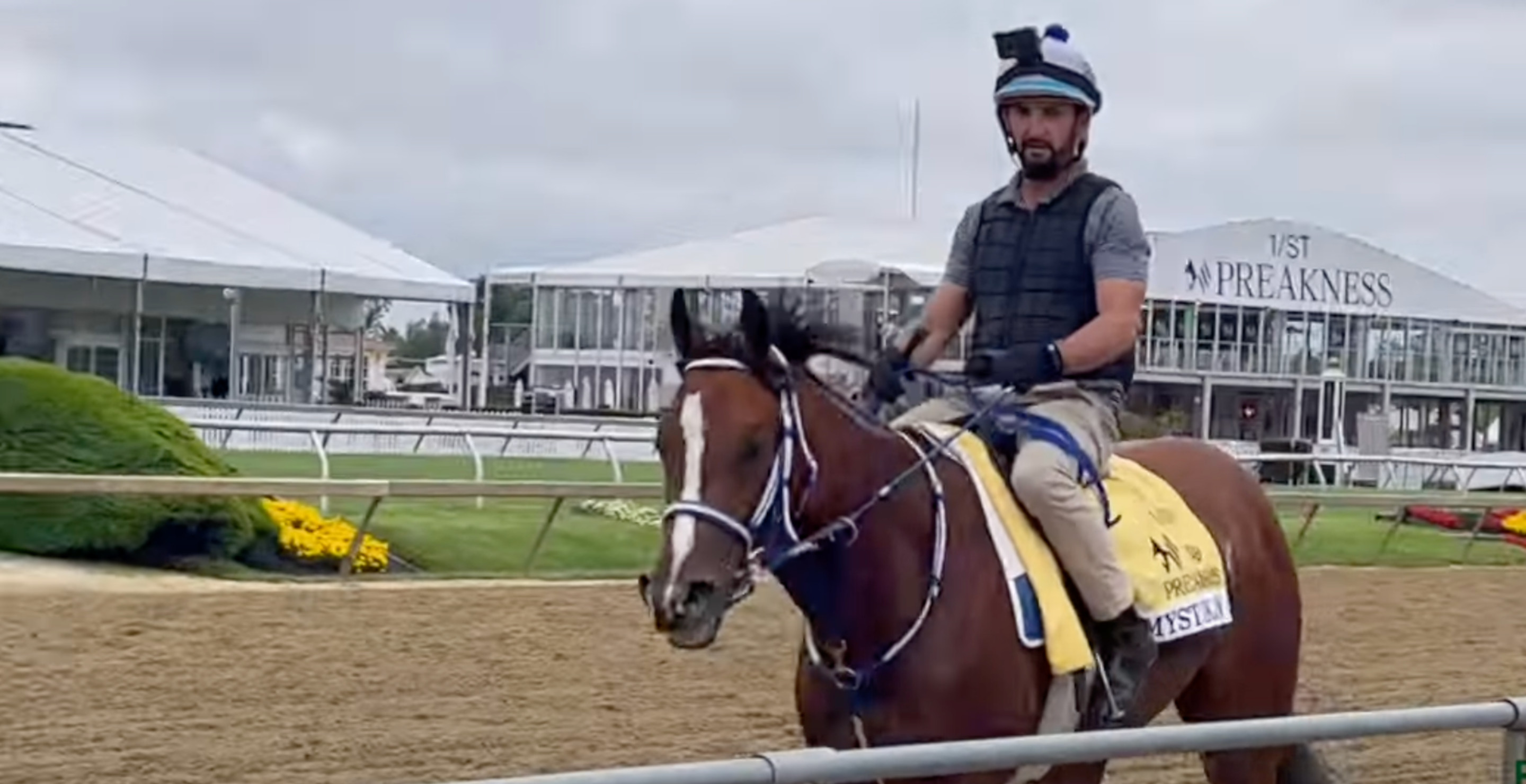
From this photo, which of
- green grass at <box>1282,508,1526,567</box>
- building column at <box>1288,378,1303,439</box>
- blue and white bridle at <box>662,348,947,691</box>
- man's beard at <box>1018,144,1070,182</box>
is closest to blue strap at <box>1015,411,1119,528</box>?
blue and white bridle at <box>662,348,947,691</box>

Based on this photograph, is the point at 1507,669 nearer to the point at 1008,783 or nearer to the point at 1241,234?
the point at 1008,783

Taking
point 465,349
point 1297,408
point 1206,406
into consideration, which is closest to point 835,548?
point 465,349

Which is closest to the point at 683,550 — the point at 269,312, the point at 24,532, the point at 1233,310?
the point at 24,532

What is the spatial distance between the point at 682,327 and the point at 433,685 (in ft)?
17.1

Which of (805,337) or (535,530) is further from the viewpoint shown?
(535,530)

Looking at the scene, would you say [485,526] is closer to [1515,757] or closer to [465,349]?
[1515,757]

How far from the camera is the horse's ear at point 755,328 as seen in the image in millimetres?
4238

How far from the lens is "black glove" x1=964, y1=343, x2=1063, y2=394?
15.5 feet

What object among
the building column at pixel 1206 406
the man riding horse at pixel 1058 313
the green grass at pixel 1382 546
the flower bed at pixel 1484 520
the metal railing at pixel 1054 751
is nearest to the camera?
the metal railing at pixel 1054 751

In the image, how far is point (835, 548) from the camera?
437 centimetres

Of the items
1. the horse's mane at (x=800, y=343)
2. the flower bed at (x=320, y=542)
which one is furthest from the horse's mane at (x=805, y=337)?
the flower bed at (x=320, y=542)

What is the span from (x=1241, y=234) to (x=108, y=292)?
72.0 feet

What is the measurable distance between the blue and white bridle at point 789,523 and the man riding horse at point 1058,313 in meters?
0.34

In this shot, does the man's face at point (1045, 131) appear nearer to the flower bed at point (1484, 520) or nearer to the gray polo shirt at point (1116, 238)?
the gray polo shirt at point (1116, 238)
